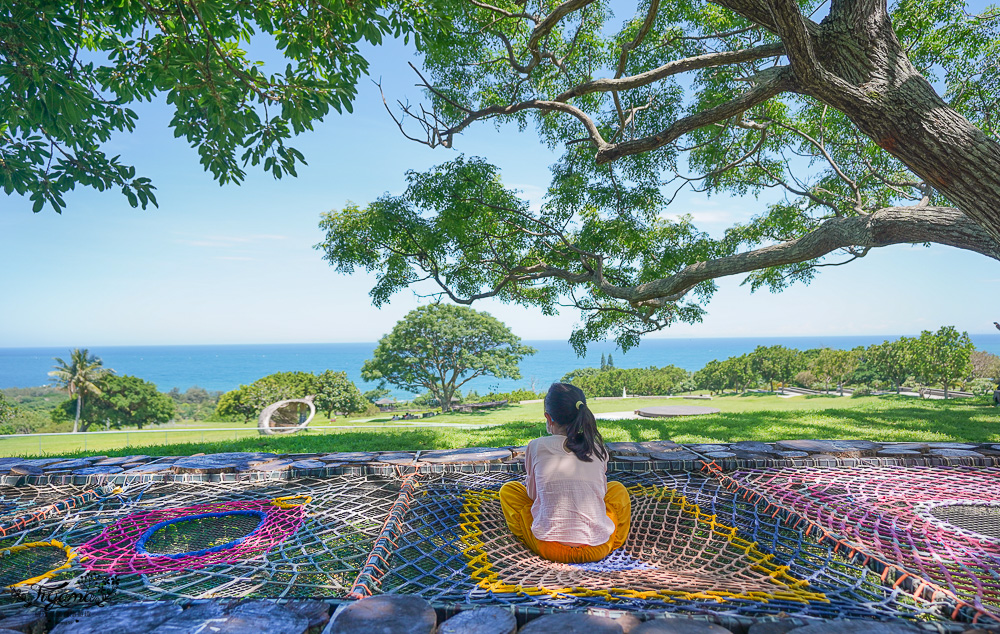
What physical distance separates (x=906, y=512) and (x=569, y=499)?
2.16 meters

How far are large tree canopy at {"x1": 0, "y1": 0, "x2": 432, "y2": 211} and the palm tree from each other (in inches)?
1008

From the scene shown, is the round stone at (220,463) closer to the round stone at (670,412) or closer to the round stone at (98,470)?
the round stone at (98,470)

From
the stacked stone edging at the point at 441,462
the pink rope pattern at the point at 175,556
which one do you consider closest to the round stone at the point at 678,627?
the pink rope pattern at the point at 175,556

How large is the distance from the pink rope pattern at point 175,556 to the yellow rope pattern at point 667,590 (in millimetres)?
1046

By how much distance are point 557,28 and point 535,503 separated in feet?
21.3

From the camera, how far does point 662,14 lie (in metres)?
5.98

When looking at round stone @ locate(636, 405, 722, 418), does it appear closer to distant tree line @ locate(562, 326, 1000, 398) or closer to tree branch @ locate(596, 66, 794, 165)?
distant tree line @ locate(562, 326, 1000, 398)

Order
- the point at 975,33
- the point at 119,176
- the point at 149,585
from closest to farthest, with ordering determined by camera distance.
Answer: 1. the point at 149,585
2. the point at 119,176
3. the point at 975,33

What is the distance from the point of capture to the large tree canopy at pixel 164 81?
269cm

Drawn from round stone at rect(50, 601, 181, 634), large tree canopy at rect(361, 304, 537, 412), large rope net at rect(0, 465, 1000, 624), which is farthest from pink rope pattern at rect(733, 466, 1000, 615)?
large tree canopy at rect(361, 304, 537, 412)

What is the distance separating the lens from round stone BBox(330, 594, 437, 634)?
146 cm

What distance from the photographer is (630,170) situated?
22.0 feet

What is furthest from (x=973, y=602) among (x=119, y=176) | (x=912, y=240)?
(x=119, y=176)

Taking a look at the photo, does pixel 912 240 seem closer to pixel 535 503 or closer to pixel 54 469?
pixel 535 503
